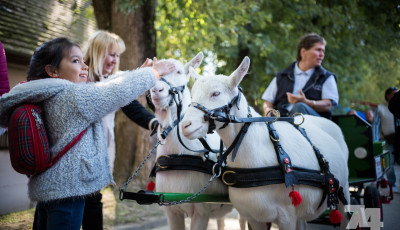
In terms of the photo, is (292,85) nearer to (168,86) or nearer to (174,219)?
(168,86)

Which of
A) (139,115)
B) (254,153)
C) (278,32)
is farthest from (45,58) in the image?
(278,32)

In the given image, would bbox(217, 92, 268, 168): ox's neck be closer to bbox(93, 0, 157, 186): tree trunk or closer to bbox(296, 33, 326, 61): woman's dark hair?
bbox(296, 33, 326, 61): woman's dark hair

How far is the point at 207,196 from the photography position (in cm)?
241

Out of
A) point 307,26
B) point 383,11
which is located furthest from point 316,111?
point 307,26

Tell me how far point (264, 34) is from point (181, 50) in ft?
9.38

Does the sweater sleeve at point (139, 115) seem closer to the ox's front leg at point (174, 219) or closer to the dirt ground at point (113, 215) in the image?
the ox's front leg at point (174, 219)

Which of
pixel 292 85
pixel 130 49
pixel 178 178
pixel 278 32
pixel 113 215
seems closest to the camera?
pixel 178 178

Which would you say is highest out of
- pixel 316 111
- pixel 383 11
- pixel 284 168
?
pixel 383 11

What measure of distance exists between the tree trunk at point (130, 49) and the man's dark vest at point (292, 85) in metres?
3.13

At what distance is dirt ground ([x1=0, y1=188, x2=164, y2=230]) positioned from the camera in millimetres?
4895

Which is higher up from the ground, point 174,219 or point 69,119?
point 69,119

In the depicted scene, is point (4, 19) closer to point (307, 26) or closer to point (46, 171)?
point (46, 171)

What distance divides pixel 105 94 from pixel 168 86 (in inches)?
37.8

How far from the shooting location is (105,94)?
1818 mm
